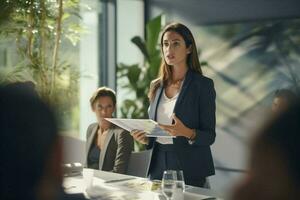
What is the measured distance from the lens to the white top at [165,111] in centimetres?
258

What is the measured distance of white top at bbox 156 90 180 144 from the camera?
101 inches

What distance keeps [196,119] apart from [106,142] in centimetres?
98

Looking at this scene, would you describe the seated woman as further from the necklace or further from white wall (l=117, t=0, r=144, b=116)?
white wall (l=117, t=0, r=144, b=116)

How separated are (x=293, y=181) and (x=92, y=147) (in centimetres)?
305

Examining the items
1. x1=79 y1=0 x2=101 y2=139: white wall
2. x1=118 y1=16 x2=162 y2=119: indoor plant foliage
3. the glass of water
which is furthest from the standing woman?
x1=79 y1=0 x2=101 y2=139: white wall

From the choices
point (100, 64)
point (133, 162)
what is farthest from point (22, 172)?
point (100, 64)

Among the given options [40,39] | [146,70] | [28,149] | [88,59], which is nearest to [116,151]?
[40,39]

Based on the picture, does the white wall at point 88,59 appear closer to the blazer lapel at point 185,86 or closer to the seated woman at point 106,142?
the seated woman at point 106,142

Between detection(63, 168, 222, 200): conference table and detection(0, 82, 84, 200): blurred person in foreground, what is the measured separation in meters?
1.48

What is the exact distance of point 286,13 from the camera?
5051 mm

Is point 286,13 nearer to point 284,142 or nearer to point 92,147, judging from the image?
point 92,147

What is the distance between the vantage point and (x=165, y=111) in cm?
262

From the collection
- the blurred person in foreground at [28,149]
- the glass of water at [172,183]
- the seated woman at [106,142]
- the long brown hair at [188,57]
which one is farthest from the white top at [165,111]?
the blurred person in foreground at [28,149]

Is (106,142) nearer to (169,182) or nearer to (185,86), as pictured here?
(185,86)
